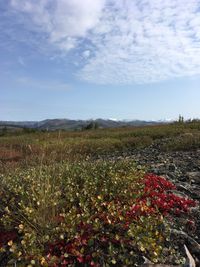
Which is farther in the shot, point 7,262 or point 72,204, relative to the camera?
point 72,204

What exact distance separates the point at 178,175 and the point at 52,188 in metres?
3.28

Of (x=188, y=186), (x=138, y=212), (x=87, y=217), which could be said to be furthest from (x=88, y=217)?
(x=188, y=186)

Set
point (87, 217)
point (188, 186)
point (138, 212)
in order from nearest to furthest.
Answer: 1. point (87, 217)
2. point (138, 212)
3. point (188, 186)

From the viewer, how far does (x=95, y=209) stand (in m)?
5.81

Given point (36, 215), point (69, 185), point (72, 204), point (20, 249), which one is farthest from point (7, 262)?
point (69, 185)

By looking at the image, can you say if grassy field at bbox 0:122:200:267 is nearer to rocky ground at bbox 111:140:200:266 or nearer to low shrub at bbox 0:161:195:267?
low shrub at bbox 0:161:195:267

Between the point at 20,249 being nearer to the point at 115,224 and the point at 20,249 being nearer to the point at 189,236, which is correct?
the point at 115,224

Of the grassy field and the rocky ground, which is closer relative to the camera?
the grassy field

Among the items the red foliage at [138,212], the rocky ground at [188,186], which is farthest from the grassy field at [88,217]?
the rocky ground at [188,186]

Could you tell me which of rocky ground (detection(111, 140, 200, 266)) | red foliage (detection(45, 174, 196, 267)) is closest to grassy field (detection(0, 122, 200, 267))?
red foliage (detection(45, 174, 196, 267))

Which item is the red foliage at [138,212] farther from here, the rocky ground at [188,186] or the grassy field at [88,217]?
the rocky ground at [188,186]

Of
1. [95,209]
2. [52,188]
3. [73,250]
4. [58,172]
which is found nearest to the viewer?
[73,250]

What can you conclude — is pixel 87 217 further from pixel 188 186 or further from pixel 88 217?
pixel 188 186

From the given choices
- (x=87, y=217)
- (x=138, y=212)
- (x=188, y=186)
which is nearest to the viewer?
(x=87, y=217)
